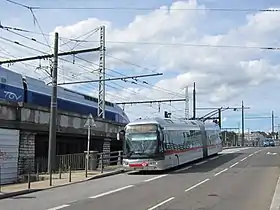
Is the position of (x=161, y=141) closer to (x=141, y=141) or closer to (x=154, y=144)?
(x=154, y=144)

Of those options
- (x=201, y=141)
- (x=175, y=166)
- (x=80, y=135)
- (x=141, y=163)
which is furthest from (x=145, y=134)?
(x=201, y=141)

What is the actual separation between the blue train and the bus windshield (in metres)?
7.08

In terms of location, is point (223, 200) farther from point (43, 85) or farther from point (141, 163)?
point (43, 85)

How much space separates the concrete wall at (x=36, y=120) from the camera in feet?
86.2

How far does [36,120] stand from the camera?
28.9m

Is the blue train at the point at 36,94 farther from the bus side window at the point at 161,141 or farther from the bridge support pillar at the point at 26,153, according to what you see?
the bus side window at the point at 161,141

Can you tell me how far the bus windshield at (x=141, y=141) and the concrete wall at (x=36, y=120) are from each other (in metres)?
4.70

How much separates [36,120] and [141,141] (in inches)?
243

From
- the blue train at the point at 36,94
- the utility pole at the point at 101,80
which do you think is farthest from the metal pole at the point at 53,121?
the utility pole at the point at 101,80

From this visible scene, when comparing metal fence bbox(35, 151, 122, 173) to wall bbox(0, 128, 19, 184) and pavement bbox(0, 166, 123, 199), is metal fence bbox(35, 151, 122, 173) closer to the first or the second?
pavement bbox(0, 166, 123, 199)

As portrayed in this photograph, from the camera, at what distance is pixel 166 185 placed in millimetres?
21391

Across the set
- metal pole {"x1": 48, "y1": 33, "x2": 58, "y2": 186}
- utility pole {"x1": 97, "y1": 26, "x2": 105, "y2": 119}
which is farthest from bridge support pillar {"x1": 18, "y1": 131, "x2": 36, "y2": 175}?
utility pole {"x1": 97, "y1": 26, "x2": 105, "y2": 119}

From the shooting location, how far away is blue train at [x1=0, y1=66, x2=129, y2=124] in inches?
1134

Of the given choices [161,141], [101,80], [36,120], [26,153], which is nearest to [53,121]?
[36,120]
